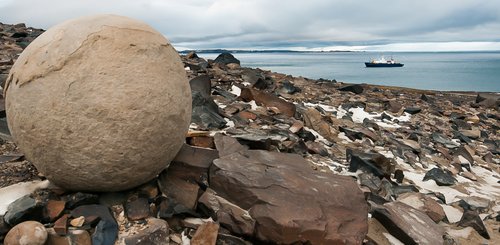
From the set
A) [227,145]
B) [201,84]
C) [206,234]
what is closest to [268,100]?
[201,84]

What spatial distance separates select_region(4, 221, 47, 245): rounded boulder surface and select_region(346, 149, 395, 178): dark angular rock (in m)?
4.71

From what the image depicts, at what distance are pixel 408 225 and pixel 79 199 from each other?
140 inches

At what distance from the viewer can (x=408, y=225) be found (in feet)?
15.3

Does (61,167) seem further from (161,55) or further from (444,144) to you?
(444,144)

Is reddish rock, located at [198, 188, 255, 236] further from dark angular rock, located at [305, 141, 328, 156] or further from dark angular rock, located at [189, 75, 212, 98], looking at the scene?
dark angular rock, located at [189, 75, 212, 98]

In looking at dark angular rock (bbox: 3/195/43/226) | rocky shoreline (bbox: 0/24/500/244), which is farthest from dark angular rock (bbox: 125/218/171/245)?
dark angular rock (bbox: 3/195/43/226)

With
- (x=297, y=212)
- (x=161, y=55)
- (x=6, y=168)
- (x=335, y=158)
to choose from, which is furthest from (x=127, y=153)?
(x=335, y=158)

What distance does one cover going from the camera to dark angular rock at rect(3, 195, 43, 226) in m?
3.51

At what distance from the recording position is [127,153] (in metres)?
3.59

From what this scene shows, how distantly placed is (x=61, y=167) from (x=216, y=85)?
7.00 m

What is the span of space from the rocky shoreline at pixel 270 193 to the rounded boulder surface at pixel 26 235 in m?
0.01

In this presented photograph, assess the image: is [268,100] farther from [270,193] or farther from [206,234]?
[206,234]

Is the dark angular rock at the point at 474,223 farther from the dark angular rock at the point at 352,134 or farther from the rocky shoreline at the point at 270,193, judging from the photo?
the dark angular rock at the point at 352,134

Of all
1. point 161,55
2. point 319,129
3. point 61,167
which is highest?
point 161,55
